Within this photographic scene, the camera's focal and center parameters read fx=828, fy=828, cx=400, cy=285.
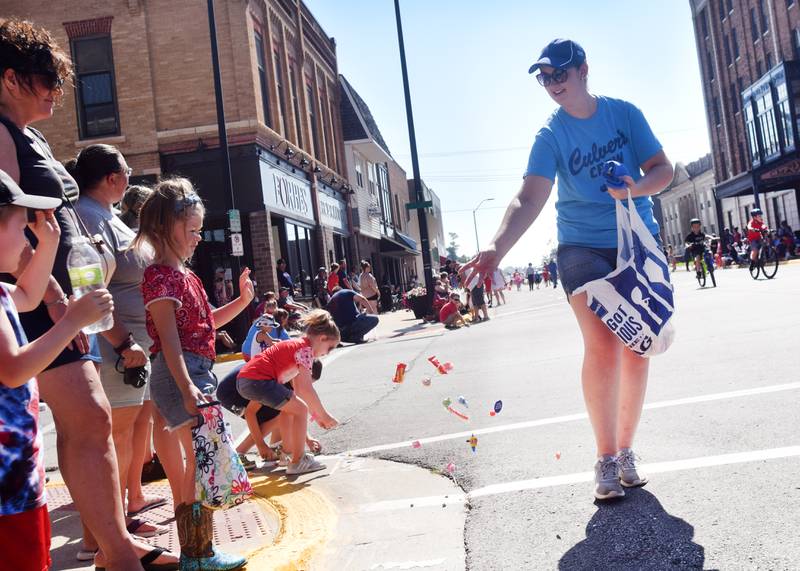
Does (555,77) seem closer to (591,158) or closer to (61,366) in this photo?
(591,158)

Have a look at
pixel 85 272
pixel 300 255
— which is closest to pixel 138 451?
pixel 85 272

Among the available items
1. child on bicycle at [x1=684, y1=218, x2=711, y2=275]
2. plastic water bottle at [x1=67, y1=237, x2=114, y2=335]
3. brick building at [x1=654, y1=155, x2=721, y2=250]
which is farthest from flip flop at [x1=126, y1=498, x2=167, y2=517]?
brick building at [x1=654, y1=155, x2=721, y2=250]

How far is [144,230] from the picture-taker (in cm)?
368

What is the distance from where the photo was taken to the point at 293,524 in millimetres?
4109

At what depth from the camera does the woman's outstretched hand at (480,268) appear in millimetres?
3607

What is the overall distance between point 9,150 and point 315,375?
3623 millimetres

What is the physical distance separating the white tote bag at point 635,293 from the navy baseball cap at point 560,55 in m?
0.73

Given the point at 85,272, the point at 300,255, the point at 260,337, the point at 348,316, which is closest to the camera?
the point at 85,272

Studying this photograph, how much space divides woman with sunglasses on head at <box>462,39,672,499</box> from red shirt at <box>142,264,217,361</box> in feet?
4.40

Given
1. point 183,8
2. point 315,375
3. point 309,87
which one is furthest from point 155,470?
point 309,87

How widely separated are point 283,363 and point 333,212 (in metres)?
25.8

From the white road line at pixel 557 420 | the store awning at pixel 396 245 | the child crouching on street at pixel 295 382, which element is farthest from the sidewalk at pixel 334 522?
the store awning at pixel 396 245

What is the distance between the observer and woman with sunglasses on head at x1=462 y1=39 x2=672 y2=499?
3.83 meters

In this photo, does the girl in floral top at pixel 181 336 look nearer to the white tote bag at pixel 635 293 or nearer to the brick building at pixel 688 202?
the white tote bag at pixel 635 293
